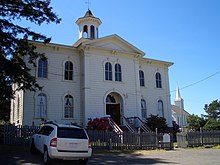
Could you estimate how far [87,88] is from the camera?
25.1 metres

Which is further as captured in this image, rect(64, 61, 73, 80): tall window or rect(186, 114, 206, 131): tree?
rect(186, 114, 206, 131): tree

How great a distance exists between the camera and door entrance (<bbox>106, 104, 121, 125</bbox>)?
27516 mm

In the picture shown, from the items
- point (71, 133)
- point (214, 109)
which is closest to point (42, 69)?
point (71, 133)

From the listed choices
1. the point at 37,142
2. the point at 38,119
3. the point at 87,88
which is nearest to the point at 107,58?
the point at 87,88

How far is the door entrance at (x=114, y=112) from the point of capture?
27.5 metres

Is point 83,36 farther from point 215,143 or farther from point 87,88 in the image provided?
point 215,143

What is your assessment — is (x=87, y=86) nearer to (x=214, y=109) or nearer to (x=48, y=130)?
(x=48, y=130)

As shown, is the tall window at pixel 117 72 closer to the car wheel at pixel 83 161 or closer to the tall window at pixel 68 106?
the tall window at pixel 68 106

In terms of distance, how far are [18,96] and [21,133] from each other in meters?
8.40

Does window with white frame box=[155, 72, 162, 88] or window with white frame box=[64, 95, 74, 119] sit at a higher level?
window with white frame box=[155, 72, 162, 88]

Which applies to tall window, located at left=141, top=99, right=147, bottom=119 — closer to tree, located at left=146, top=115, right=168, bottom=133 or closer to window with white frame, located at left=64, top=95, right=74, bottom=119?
tree, located at left=146, top=115, right=168, bottom=133

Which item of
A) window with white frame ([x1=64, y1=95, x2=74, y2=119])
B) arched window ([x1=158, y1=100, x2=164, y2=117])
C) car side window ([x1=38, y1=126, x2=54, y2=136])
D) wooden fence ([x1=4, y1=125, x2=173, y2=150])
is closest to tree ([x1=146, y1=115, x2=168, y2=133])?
arched window ([x1=158, y1=100, x2=164, y2=117])

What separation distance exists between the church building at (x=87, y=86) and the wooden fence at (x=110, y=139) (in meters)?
4.68

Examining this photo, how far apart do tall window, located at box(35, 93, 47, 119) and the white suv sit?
1230 cm
